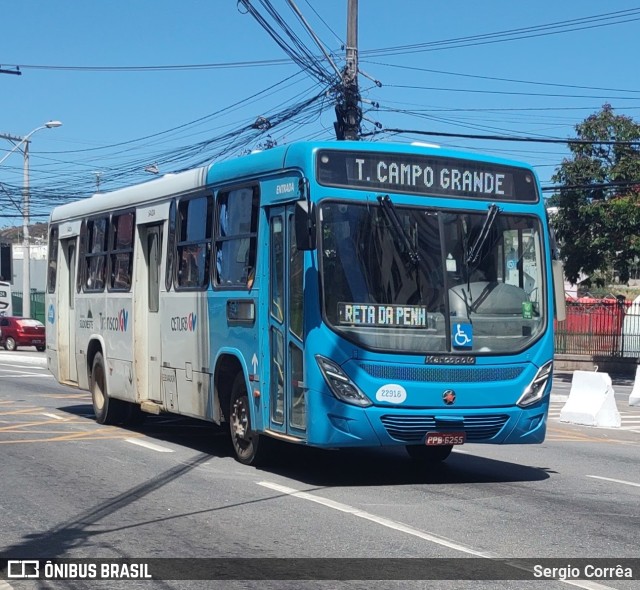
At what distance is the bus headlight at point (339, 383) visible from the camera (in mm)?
9594

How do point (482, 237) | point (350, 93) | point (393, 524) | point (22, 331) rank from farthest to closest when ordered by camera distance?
point (22, 331) → point (350, 93) → point (482, 237) → point (393, 524)

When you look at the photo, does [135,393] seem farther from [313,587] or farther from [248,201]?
[313,587]

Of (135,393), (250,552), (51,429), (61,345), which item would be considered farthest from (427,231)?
(61,345)

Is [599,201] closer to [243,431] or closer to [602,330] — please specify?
[602,330]

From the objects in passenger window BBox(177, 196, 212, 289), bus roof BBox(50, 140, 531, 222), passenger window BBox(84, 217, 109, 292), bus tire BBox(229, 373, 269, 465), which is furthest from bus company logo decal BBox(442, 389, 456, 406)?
passenger window BBox(84, 217, 109, 292)

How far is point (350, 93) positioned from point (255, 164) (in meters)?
11.9

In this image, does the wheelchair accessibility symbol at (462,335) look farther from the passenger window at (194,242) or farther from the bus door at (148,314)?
the bus door at (148,314)

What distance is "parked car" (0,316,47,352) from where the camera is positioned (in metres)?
44.8

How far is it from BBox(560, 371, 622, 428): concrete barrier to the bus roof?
779 cm

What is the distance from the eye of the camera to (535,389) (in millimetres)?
10359

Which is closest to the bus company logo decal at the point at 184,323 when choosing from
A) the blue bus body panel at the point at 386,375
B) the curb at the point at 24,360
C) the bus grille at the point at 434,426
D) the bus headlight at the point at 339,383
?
the blue bus body panel at the point at 386,375

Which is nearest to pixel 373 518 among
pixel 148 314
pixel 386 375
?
pixel 386 375

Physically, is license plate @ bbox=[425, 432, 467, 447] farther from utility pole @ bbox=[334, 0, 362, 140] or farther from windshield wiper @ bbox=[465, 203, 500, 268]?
utility pole @ bbox=[334, 0, 362, 140]

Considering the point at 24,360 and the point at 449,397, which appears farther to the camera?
the point at 24,360
